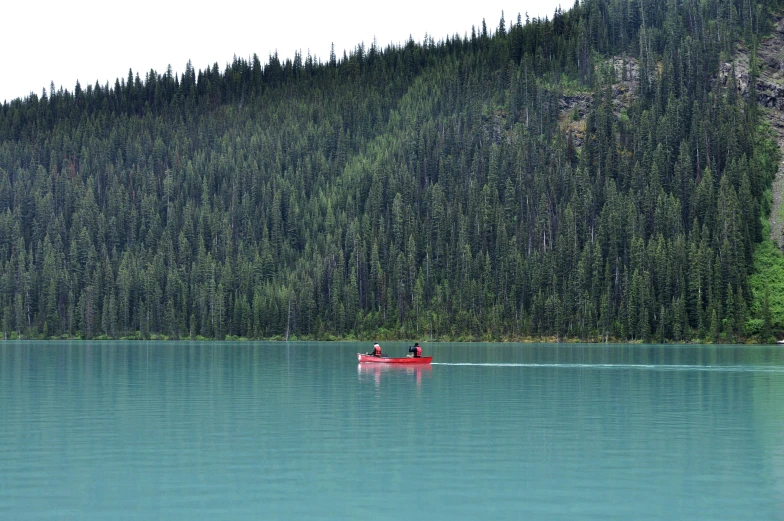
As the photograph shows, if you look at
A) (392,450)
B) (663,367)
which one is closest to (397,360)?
(663,367)

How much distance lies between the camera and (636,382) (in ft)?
236

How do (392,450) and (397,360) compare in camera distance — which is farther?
(397,360)

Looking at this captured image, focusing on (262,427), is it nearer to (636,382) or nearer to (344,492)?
(344,492)

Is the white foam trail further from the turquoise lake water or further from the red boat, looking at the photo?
the turquoise lake water

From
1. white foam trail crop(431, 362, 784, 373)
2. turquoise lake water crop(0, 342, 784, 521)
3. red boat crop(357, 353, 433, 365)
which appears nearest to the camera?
turquoise lake water crop(0, 342, 784, 521)

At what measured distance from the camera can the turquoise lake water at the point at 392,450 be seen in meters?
27.7

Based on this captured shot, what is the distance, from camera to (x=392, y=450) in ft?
122

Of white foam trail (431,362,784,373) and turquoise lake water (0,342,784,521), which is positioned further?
white foam trail (431,362,784,373)

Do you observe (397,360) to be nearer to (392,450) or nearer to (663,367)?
(663,367)

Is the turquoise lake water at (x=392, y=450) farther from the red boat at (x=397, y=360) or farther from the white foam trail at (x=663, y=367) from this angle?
the red boat at (x=397, y=360)

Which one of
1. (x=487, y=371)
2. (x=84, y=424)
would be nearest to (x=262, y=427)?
(x=84, y=424)

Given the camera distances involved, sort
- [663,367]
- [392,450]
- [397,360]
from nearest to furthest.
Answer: [392,450]
[663,367]
[397,360]

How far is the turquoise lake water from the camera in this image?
27.7 meters

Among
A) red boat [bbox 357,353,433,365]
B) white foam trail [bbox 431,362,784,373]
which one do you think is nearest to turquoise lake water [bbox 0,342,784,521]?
white foam trail [bbox 431,362,784,373]
